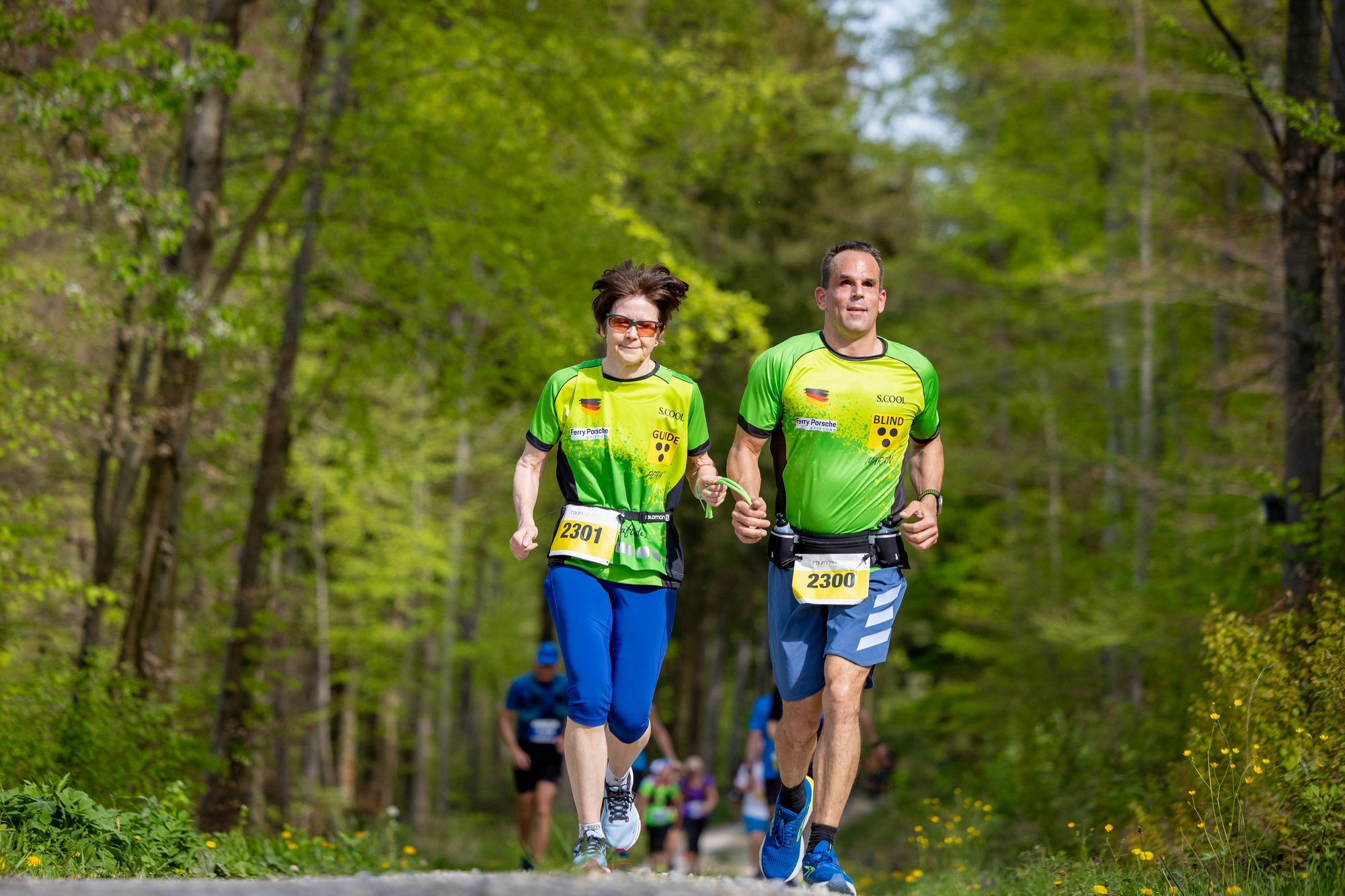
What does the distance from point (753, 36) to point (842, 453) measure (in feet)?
47.0

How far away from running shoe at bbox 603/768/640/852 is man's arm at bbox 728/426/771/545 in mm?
1214

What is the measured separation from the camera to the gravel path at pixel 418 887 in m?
3.99

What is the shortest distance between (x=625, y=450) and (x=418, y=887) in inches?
105

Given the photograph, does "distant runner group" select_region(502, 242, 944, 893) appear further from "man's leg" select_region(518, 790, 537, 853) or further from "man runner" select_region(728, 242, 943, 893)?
"man's leg" select_region(518, 790, 537, 853)

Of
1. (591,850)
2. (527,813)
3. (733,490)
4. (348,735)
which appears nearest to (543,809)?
(527,813)

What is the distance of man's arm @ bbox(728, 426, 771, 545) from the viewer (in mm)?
6164

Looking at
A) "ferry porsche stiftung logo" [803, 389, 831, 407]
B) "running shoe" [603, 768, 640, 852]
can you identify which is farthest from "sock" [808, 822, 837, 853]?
"ferry porsche stiftung logo" [803, 389, 831, 407]

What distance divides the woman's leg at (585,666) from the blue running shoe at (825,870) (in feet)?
3.00

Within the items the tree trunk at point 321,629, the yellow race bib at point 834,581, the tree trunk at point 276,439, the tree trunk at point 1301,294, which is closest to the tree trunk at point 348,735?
the tree trunk at point 321,629

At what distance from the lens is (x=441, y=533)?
3077 cm

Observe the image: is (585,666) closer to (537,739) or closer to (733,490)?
(733,490)

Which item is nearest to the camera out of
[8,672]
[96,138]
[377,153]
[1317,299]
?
[96,138]

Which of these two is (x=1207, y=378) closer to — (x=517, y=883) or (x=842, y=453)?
(x=842, y=453)

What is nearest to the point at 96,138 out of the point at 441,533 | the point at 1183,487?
the point at 1183,487
